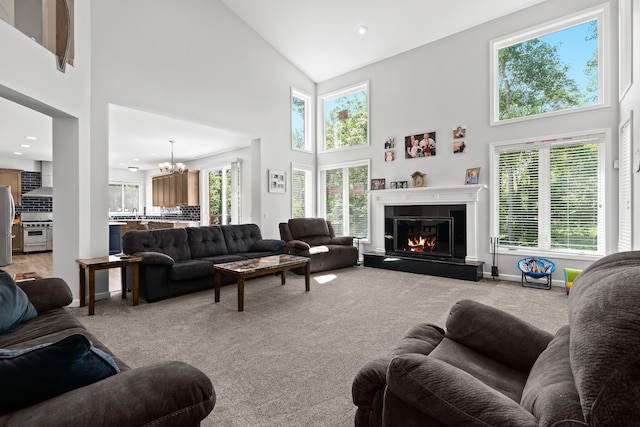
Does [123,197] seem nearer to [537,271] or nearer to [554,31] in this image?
[537,271]

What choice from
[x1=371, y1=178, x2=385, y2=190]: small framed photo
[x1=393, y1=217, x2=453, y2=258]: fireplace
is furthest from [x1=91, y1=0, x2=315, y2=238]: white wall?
[x1=393, y1=217, x2=453, y2=258]: fireplace

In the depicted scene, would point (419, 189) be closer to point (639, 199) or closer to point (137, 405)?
point (639, 199)

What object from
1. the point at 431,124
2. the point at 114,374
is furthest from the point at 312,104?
the point at 114,374

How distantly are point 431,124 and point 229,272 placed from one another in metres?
4.41

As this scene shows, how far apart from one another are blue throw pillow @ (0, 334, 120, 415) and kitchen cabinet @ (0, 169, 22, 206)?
10.3 meters

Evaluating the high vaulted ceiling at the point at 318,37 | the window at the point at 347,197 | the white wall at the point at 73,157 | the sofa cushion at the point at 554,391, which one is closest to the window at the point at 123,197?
the high vaulted ceiling at the point at 318,37

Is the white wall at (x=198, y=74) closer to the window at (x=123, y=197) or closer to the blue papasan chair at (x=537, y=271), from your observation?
the blue papasan chair at (x=537, y=271)

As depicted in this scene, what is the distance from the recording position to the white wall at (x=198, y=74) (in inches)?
165

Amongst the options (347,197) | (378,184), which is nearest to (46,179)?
(347,197)

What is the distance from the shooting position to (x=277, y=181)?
6.61 metres

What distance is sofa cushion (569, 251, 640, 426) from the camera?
650 mm

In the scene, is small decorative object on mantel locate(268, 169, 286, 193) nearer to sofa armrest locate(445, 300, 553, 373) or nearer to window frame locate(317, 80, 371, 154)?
window frame locate(317, 80, 371, 154)

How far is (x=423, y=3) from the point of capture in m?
4.98

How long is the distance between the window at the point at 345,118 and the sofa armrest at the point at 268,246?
287 centimetres
